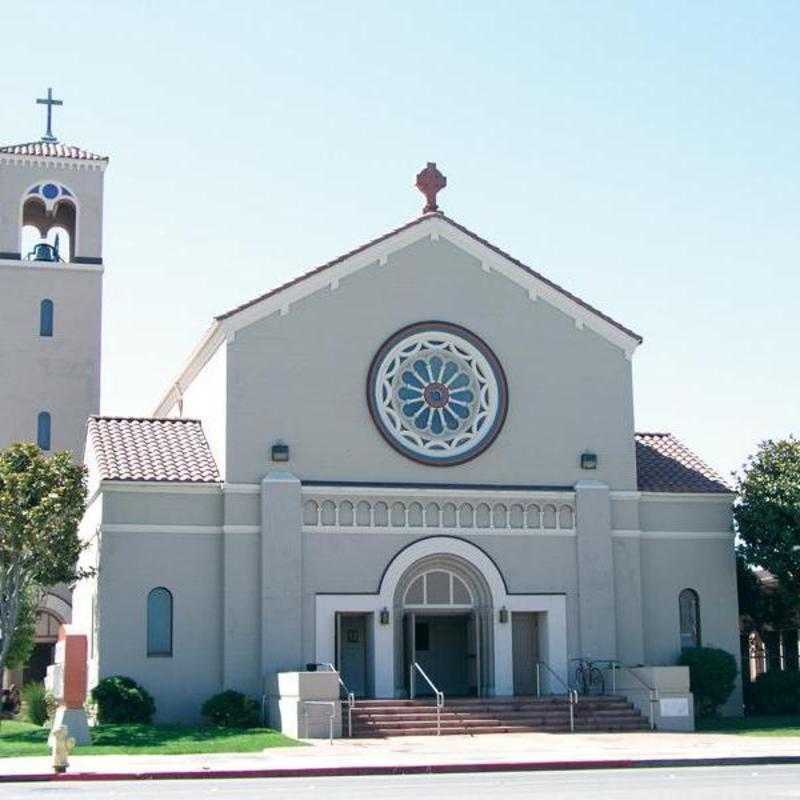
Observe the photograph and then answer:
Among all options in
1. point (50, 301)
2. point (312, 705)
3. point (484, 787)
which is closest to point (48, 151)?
point (50, 301)

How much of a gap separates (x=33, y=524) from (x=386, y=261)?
10.7 metres

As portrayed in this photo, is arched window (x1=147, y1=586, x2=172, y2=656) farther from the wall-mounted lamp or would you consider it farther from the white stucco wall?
the white stucco wall

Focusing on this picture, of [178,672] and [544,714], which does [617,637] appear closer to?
[544,714]

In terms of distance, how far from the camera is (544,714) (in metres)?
33.8

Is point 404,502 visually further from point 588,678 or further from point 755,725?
point 755,725

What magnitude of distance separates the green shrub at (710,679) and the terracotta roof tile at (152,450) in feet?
40.1

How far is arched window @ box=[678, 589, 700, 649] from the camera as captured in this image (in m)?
38.3

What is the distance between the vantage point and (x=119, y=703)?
33.2 metres

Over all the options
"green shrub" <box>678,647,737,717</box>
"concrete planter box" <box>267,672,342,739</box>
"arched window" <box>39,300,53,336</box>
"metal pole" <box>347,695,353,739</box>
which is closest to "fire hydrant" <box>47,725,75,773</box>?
"concrete planter box" <box>267,672,342,739</box>

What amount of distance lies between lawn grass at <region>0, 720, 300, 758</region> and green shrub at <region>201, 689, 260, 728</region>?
25.8 inches

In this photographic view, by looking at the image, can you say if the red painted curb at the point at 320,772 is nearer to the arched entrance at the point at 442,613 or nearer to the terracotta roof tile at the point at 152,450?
the arched entrance at the point at 442,613

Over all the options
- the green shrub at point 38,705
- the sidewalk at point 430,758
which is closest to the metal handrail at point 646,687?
the sidewalk at point 430,758

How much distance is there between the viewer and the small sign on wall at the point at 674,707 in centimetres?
3375

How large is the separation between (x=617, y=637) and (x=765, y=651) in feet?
23.6
